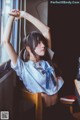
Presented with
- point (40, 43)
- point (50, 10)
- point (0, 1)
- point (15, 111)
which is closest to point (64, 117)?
point (15, 111)

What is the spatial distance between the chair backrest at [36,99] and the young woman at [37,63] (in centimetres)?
2

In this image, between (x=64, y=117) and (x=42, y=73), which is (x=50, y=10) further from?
(x=64, y=117)

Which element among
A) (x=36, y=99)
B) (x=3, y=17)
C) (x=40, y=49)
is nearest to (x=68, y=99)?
(x=36, y=99)

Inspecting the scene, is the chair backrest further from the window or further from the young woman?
the window

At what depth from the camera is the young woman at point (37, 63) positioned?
1353mm

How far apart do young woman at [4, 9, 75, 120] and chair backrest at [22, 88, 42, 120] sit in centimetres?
2

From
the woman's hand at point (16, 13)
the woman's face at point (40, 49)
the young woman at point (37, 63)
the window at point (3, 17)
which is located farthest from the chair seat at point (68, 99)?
the woman's hand at point (16, 13)

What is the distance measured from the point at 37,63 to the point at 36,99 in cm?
20

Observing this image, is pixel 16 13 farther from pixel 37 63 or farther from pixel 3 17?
pixel 37 63

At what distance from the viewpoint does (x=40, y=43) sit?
137 centimetres

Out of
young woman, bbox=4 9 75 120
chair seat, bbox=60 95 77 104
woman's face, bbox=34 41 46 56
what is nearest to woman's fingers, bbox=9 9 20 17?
young woman, bbox=4 9 75 120

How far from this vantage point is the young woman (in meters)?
1.35

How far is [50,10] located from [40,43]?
0.65 feet

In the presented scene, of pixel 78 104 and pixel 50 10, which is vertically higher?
pixel 50 10
